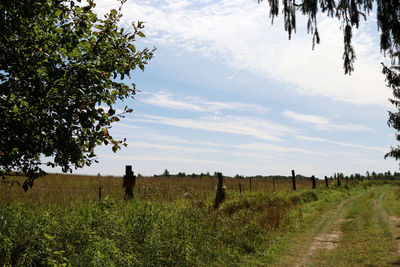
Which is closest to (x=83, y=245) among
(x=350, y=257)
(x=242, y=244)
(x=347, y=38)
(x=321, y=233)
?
(x=242, y=244)

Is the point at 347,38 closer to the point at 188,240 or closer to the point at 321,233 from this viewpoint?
the point at 188,240

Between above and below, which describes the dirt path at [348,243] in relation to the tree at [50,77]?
below

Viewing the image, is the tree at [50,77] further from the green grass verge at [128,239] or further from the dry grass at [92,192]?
the dry grass at [92,192]

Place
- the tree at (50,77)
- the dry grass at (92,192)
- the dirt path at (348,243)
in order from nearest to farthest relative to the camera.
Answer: the tree at (50,77) < the dirt path at (348,243) < the dry grass at (92,192)

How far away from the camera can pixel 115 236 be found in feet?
20.7

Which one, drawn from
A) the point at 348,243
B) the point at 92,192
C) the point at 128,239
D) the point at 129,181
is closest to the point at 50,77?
the point at 128,239

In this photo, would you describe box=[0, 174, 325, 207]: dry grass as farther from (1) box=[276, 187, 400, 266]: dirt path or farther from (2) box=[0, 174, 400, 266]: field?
(1) box=[276, 187, 400, 266]: dirt path

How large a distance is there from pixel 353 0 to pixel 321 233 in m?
9.02

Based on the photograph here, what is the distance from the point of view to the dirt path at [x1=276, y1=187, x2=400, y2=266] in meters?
7.85

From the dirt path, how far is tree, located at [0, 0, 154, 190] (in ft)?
19.5

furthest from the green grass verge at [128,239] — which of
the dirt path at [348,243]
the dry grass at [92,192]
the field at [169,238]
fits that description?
the dry grass at [92,192]

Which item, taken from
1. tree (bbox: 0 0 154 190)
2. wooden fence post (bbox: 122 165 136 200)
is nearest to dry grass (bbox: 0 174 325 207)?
wooden fence post (bbox: 122 165 136 200)

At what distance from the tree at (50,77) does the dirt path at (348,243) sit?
595cm

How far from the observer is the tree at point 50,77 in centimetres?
443
